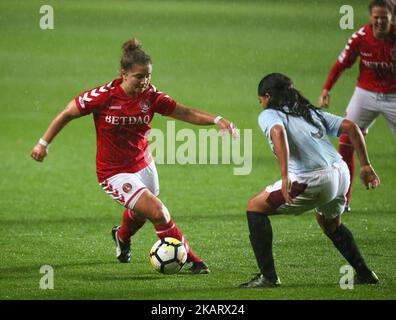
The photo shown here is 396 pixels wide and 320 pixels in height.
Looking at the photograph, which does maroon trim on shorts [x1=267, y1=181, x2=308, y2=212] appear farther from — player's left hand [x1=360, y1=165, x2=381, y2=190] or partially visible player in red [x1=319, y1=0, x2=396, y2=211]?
partially visible player in red [x1=319, y1=0, x2=396, y2=211]

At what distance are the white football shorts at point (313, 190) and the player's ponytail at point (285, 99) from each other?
366 mm

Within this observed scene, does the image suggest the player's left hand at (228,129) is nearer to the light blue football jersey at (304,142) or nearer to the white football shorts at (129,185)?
the light blue football jersey at (304,142)

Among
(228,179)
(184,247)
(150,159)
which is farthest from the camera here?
(228,179)

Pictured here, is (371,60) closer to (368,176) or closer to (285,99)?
(285,99)

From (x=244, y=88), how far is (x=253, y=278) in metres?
15.0

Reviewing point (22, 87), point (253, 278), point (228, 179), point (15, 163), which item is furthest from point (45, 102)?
point (253, 278)

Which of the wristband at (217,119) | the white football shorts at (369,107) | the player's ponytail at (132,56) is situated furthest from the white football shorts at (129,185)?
the white football shorts at (369,107)

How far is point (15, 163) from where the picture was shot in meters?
15.0

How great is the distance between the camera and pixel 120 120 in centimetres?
855

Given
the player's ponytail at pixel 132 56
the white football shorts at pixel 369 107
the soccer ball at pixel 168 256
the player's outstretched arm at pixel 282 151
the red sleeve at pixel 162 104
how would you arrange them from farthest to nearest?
the white football shorts at pixel 369 107 < the red sleeve at pixel 162 104 < the player's ponytail at pixel 132 56 < the soccer ball at pixel 168 256 < the player's outstretched arm at pixel 282 151

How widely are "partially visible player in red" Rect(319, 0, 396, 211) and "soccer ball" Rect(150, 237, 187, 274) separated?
140 inches

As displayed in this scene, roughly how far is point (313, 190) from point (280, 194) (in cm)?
25

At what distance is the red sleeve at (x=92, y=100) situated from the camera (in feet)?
27.8
